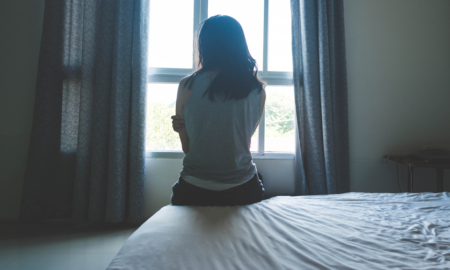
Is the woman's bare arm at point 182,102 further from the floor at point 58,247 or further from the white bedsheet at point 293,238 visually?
the floor at point 58,247

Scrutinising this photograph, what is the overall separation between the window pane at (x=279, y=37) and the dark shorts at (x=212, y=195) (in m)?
1.68

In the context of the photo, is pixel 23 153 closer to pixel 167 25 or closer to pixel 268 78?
pixel 167 25

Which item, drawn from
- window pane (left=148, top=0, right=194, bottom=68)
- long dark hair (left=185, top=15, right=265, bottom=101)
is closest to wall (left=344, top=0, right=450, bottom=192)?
window pane (left=148, top=0, right=194, bottom=68)

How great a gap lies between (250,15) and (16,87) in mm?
2301

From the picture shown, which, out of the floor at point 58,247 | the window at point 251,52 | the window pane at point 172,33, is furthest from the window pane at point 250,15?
the floor at point 58,247

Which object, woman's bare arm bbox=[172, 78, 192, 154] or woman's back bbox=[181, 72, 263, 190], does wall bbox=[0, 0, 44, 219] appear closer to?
woman's bare arm bbox=[172, 78, 192, 154]

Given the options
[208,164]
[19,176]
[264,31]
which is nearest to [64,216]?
[19,176]

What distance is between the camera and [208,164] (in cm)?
82

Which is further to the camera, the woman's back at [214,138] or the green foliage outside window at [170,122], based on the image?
the green foliage outside window at [170,122]

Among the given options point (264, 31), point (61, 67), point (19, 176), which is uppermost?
point (264, 31)

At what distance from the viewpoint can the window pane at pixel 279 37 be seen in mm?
2211

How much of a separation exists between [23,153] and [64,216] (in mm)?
689

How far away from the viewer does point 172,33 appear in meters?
2.20

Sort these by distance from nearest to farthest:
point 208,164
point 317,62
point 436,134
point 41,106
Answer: point 208,164
point 41,106
point 317,62
point 436,134
